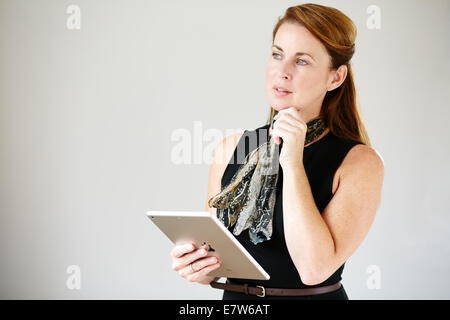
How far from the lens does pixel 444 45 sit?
11.7 feet

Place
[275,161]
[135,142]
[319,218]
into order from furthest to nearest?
[135,142], [275,161], [319,218]

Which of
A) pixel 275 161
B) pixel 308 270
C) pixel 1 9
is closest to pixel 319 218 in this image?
pixel 308 270

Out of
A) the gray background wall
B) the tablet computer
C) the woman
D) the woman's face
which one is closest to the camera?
the tablet computer

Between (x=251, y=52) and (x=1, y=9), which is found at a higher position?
(x=1, y=9)

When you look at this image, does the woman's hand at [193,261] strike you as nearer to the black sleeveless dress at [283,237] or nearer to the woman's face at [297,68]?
the black sleeveless dress at [283,237]

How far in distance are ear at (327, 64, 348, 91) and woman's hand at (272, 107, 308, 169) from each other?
205mm

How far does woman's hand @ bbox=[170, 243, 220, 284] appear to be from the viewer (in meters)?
1.47

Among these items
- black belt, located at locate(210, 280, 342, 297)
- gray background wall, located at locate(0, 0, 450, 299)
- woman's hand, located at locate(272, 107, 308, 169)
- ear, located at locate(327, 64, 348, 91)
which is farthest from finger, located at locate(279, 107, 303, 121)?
gray background wall, located at locate(0, 0, 450, 299)

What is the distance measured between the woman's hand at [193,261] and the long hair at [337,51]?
0.57m

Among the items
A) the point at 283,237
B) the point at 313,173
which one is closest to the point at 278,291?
the point at 283,237

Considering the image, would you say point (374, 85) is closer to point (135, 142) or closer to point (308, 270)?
point (135, 142)

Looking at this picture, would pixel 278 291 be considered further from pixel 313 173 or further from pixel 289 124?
pixel 289 124

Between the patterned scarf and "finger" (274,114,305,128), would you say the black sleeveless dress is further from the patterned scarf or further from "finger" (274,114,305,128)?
"finger" (274,114,305,128)

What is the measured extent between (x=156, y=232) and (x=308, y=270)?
2.28m
